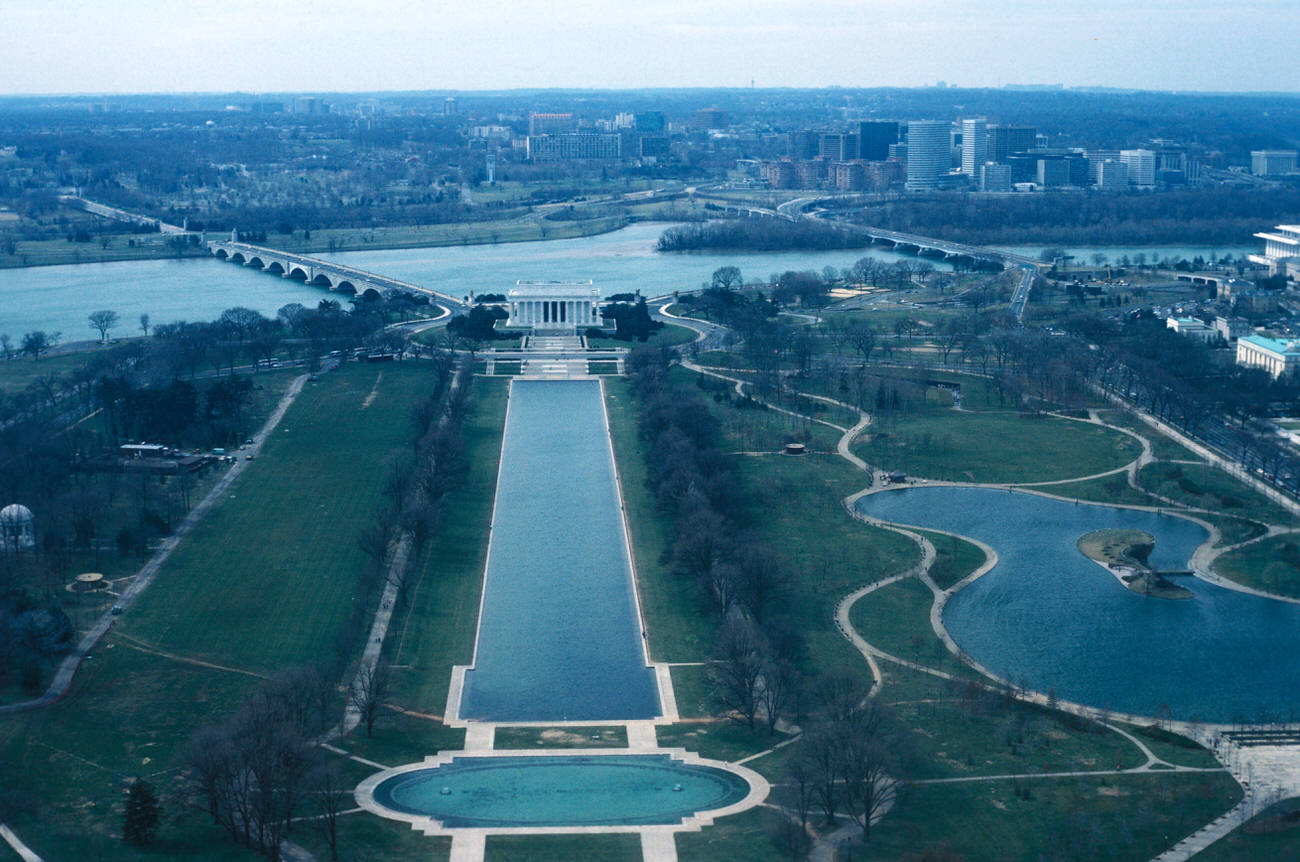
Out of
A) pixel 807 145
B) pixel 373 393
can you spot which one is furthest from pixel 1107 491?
pixel 807 145

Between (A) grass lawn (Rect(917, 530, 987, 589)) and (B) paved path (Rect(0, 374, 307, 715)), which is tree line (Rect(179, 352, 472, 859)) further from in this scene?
(A) grass lawn (Rect(917, 530, 987, 589))

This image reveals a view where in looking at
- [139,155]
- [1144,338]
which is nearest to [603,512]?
[1144,338]

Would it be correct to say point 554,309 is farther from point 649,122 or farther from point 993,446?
point 649,122

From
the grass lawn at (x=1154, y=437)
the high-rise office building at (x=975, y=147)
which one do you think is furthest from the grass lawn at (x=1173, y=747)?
the high-rise office building at (x=975, y=147)

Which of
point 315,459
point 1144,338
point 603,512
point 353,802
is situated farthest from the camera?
point 1144,338

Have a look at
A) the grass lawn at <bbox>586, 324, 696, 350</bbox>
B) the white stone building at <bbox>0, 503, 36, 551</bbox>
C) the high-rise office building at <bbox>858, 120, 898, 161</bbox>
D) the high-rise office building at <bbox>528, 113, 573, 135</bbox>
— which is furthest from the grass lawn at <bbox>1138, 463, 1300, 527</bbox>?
the high-rise office building at <bbox>528, 113, 573, 135</bbox>

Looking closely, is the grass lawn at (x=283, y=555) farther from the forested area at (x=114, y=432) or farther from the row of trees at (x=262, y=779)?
the row of trees at (x=262, y=779)

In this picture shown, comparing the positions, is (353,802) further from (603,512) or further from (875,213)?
(875,213)
